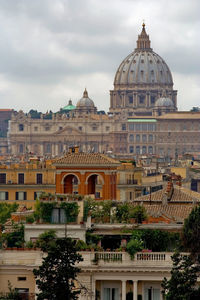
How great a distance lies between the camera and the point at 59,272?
28.9 meters

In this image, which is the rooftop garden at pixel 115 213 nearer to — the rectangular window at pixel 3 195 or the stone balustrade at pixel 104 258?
the stone balustrade at pixel 104 258

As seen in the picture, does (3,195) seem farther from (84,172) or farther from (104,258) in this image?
(104,258)

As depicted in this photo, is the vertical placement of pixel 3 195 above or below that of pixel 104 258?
above

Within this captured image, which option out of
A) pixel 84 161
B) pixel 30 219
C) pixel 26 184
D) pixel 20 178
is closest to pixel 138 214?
pixel 30 219

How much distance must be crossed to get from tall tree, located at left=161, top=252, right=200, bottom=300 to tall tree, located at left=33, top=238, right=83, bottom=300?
A: 1935mm

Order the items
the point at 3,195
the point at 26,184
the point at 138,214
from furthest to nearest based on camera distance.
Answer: the point at 26,184
the point at 3,195
the point at 138,214

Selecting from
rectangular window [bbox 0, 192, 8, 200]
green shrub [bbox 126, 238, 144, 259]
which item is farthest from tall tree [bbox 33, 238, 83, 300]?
rectangular window [bbox 0, 192, 8, 200]

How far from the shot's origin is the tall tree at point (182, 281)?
94.8ft

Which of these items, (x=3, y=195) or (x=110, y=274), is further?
(x=3, y=195)

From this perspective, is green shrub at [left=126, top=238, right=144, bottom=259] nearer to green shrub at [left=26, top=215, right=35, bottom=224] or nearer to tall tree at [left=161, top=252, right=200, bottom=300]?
tall tree at [left=161, top=252, right=200, bottom=300]

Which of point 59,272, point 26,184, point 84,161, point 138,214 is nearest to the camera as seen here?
point 59,272

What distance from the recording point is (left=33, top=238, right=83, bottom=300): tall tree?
1136 inches

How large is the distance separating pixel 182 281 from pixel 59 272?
2584mm

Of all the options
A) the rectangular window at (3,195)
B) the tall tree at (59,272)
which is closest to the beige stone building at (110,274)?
the tall tree at (59,272)
